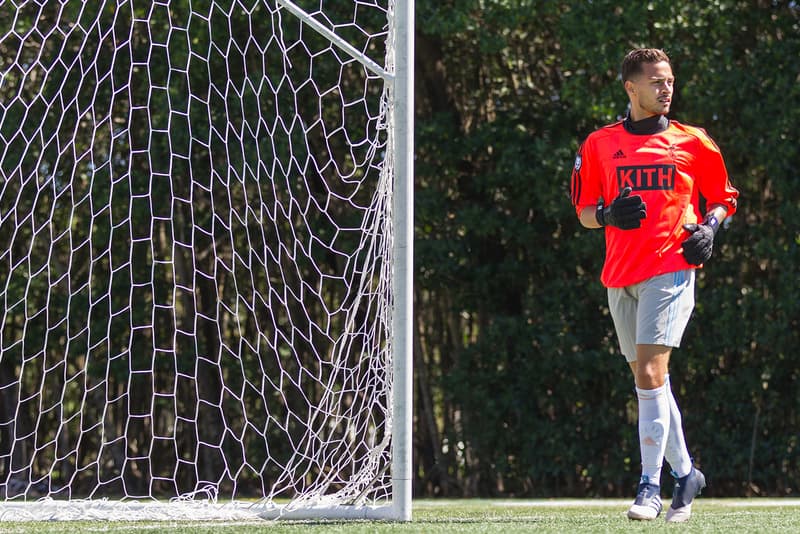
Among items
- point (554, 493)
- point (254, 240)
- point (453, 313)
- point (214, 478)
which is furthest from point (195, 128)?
point (554, 493)

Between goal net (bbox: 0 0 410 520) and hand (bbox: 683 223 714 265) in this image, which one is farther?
goal net (bbox: 0 0 410 520)

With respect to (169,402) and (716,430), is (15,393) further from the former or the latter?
(716,430)

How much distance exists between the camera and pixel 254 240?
879cm

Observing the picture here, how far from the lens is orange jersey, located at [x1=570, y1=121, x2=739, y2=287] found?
3736mm

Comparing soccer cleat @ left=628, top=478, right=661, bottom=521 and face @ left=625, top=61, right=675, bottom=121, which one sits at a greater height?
face @ left=625, top=61, right=675, bottom=121

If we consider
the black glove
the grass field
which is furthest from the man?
the grass field

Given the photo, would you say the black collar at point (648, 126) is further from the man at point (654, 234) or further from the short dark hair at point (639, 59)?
the short dark hair at point (639, 59)

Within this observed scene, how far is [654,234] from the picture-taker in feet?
12.2

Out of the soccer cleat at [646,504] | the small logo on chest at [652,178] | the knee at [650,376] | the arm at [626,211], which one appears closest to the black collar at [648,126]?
the small logo on chest at [652,178]

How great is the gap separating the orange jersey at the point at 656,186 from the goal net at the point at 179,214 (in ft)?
10.0

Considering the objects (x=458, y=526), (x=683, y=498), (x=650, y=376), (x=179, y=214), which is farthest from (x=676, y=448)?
(x=179, y=214)

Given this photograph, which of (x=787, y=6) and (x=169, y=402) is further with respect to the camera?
(x=169, y=402)

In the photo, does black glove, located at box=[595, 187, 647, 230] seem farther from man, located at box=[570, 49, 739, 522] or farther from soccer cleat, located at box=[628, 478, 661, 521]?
soccer cleat, located at box=[628, 478, 661, 521]

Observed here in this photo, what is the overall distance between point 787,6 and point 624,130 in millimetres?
5052
